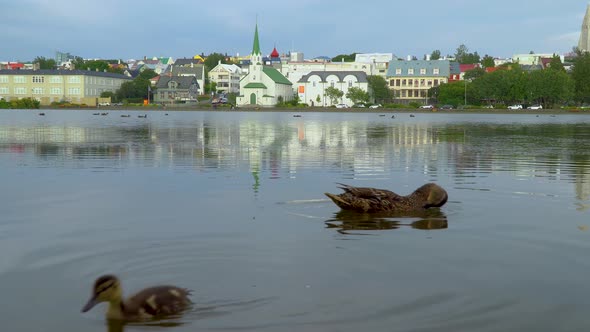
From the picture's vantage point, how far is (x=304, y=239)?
1027 centimetres

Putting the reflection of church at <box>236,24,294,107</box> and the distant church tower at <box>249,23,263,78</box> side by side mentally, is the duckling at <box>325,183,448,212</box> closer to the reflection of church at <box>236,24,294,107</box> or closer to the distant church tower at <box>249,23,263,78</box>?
the reflection of church at <box>236,24,294,107</box>

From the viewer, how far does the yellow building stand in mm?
184375

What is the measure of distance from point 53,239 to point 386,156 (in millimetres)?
15706

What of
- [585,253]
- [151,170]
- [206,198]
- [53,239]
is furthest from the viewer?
[151,170]

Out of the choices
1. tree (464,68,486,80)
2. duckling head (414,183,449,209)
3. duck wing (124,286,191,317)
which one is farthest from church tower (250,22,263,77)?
duck wing (124,286,191,317)

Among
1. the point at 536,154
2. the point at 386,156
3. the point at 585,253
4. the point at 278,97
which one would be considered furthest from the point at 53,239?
the point at 278,97

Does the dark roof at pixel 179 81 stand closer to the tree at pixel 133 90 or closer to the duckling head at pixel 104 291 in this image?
the tree at pixel 133 90

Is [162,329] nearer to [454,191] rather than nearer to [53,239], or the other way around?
[53,239]

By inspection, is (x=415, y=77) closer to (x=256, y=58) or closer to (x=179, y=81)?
(x=256, y=58)

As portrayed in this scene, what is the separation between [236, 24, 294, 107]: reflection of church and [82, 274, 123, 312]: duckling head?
16019 cm

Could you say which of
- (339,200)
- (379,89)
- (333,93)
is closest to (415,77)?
(379,89)

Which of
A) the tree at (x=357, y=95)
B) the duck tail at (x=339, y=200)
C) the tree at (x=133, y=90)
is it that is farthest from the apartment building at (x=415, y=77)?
the duck tail at (x=339, y=200)

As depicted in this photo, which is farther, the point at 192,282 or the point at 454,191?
the point at 454,191

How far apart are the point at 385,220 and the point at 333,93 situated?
148 m
